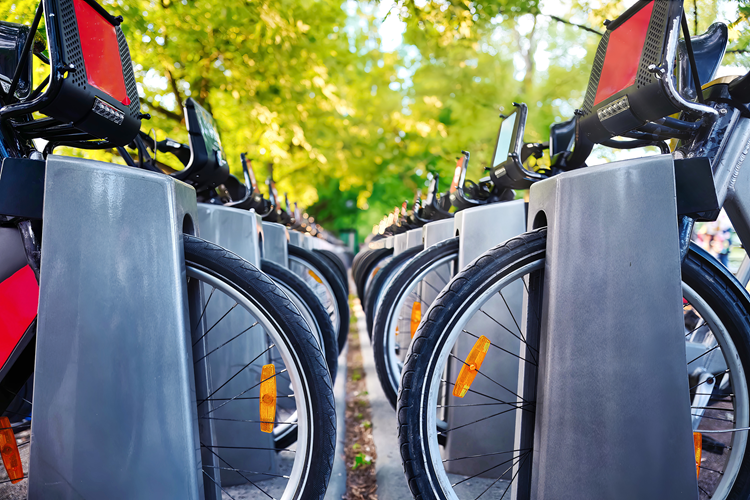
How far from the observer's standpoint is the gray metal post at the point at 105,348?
1.12m

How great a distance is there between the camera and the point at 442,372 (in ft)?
4.18

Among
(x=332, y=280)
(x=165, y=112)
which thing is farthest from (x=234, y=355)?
(x=165, y=112)

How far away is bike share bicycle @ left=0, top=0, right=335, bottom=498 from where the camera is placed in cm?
112

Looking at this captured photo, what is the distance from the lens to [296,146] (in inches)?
276

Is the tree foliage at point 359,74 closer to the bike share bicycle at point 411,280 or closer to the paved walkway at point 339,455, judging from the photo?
the bike share bicycle at point 411,280

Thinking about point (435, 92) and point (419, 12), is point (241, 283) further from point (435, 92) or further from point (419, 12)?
point (435, 92)

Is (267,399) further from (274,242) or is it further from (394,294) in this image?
(274,242)

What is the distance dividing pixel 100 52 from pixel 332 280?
205cm

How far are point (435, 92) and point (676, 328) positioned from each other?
26.4 ft

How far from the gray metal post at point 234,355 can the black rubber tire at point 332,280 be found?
1.16 meters

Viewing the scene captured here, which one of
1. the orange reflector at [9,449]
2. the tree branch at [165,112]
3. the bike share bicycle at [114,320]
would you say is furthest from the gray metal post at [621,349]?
the tree branch at [165,112]

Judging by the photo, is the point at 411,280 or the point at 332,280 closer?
the point at 411,280

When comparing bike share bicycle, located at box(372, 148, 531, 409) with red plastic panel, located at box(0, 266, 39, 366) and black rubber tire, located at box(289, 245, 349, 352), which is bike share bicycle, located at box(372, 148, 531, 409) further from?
red plastic panel, located at box(0, 266, 39, 366)

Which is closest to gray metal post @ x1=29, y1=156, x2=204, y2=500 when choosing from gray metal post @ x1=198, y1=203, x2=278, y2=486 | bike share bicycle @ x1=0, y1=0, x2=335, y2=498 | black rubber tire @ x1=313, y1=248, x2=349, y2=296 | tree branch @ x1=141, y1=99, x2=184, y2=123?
bike share bicycle @ x1=0, y1=0, x2=335, y2=498
